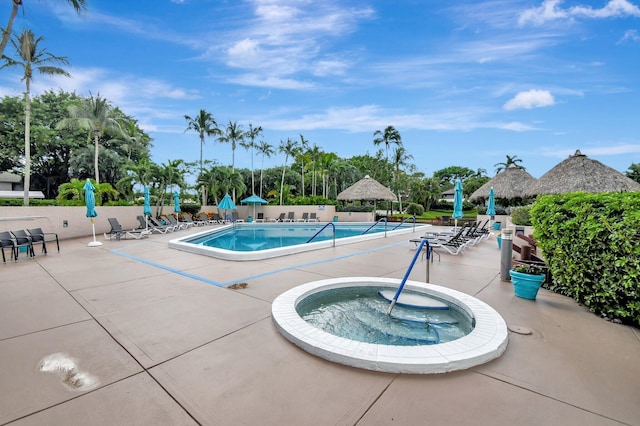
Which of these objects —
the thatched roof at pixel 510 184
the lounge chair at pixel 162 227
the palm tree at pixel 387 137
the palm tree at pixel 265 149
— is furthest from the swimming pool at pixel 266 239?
the palm tree at pixel 387 137

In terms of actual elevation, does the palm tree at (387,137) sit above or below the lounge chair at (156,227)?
above

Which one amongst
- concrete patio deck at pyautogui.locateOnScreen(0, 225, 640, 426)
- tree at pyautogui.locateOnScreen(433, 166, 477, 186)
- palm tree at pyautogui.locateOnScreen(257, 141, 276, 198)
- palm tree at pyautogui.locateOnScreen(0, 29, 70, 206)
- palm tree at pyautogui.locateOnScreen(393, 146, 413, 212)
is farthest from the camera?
tree at pyautogui.locateOnScreen(433, 166, 477, 186)

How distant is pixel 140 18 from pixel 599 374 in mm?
16233

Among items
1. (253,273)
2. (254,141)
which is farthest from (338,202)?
(253,273)

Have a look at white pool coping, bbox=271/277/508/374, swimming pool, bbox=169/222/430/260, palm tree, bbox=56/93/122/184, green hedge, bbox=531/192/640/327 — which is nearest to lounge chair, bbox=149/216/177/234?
swimming pool, bbox=169/222/430/260

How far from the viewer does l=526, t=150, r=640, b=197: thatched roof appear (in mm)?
12570

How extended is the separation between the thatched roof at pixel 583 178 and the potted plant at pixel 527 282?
436 inches

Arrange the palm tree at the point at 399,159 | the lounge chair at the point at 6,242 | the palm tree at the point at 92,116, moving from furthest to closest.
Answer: the palm tree at the point at 399,159, the palm tree at the point at 92,116, the lounge chair at the point at 6,242

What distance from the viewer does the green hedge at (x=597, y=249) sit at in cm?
346

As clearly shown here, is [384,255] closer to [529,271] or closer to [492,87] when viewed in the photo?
[529,271]

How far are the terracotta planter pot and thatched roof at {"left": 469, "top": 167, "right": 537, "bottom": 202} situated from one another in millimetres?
18566

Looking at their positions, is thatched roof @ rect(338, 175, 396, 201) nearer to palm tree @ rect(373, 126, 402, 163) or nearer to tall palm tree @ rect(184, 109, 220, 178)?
palm tree @ rect(373, 126, 402, 163)

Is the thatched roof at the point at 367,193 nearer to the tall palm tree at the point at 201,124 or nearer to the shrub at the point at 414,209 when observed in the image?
the shrub at the point at 414,209

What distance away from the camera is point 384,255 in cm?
865
